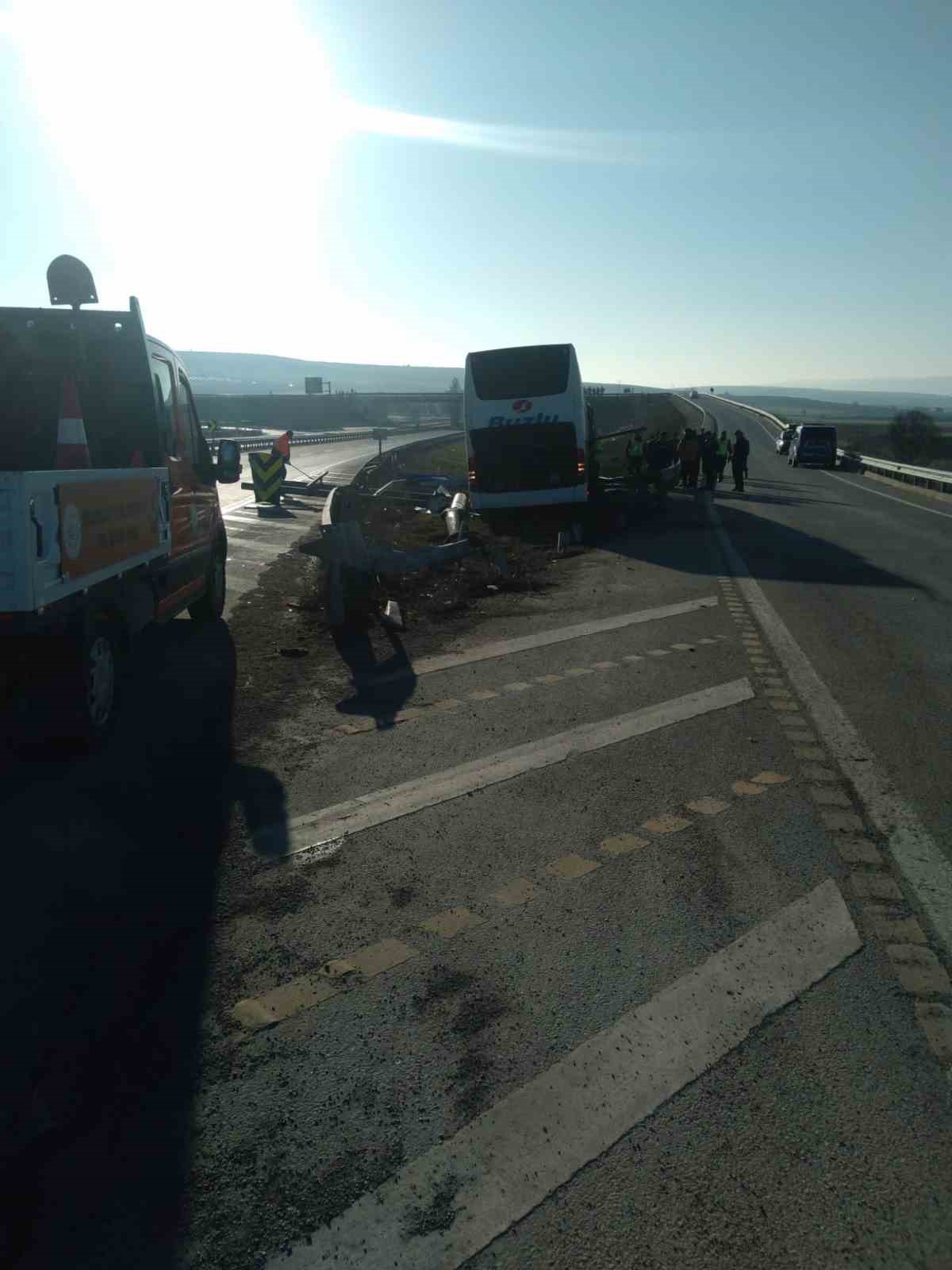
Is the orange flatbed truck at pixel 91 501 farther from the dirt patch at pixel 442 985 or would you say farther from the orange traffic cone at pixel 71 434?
the dirt patch at pixel 442 985

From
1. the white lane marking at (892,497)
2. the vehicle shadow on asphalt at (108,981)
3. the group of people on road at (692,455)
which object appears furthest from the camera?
the white lane marking at (892,497)

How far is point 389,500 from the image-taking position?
24.1 metres

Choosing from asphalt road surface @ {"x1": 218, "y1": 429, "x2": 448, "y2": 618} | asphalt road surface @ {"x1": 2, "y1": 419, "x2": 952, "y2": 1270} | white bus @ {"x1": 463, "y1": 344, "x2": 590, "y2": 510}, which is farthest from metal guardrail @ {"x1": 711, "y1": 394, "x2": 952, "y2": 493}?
asphalt road surface @ {"x1": 2, "y1": 419, "x2": 952, "y2": 1270}

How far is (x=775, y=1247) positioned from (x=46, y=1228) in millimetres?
1829

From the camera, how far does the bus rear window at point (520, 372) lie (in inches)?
791

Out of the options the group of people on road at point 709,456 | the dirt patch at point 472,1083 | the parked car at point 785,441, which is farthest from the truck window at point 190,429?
the parked car at point 785,441

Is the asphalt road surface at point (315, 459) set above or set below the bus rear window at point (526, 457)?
below

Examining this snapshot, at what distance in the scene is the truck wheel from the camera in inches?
242

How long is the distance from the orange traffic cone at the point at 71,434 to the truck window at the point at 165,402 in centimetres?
122

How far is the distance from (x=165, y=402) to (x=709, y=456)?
2222cm

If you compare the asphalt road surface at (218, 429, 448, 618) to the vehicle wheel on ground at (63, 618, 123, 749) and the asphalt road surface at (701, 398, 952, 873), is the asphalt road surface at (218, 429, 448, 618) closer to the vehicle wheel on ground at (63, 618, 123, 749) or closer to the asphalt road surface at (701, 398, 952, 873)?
the vehicle wheel on ground at (63, 618, 123, 749)

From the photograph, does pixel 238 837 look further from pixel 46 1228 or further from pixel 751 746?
pixel 751 746

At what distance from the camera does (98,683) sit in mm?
6578

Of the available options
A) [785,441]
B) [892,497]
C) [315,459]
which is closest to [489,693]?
[892,497]
